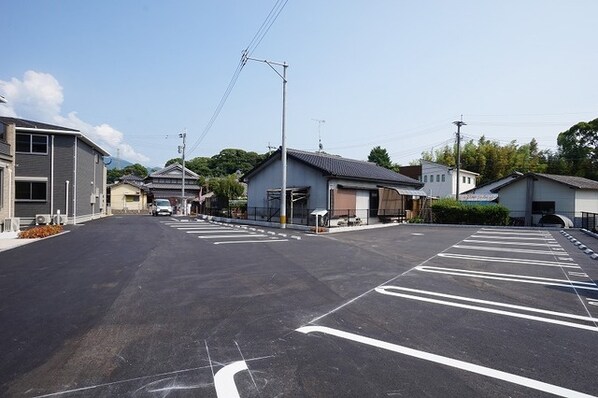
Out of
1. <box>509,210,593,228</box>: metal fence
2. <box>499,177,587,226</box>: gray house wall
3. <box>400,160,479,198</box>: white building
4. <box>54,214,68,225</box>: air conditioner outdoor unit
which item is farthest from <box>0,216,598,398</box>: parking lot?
<box>400,160,479,198</box>: white building

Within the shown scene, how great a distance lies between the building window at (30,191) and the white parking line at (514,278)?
22753 mm

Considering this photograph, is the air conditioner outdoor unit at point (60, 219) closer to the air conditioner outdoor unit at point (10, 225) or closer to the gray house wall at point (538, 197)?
the air conditioner outdoor unit at point (10, 225)

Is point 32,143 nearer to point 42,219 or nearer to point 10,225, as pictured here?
point 42,219

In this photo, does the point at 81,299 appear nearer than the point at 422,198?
Yes

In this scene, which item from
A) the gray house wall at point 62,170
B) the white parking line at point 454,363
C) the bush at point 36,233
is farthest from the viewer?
the gray house wall at point 62,170

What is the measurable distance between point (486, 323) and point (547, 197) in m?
30.0

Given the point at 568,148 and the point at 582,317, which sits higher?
the point at 568,148

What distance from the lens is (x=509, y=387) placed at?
3145 millimetres

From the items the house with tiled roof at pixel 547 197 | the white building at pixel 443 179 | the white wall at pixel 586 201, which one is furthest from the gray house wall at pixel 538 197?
the white building at pixel 443 179

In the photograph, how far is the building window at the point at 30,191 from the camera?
843 inches

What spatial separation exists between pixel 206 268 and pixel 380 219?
18637 millimetres

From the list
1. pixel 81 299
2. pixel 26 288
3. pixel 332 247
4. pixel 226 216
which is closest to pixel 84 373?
pixel 81 299

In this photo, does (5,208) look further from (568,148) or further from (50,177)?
(568,148)

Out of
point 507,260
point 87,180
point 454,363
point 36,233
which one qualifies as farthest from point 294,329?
point 87,180
